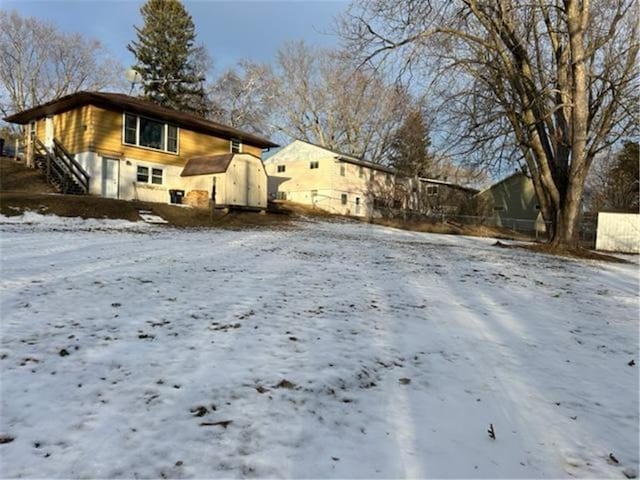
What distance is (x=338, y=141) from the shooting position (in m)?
44.5

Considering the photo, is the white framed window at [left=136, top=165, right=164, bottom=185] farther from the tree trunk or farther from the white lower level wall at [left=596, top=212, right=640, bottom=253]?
the white lower level wall at [left=596, top=212, right=640, bottom=253]

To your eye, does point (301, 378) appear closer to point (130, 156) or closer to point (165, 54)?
point (130, 156)

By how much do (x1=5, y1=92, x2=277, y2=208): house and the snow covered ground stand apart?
14.1 metres

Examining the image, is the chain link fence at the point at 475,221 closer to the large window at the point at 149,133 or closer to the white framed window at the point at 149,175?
the large window at the point at 149,133

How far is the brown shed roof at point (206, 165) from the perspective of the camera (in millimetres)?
19781

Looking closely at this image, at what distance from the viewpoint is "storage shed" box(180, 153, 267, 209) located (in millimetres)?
19562

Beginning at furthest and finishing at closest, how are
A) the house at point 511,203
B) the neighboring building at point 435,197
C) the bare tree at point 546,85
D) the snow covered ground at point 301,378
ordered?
1. the house at point 511,203
2. the neighboring building at point 435,197
3. the bare tree at point 546,85
4. the snow covered ground at point 301,378

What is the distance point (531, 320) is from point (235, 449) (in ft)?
13.5

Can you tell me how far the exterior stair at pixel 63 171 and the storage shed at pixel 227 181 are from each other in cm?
460

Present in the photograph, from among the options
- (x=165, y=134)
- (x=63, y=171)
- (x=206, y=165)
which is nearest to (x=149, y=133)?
(x=165, y=134)

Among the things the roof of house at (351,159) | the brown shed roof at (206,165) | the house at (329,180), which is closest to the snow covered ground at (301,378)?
the brown shed roof at (206,165)

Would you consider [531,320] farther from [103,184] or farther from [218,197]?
[103,184]

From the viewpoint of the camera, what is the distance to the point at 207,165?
20.8 metres

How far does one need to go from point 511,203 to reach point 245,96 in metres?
28.9
